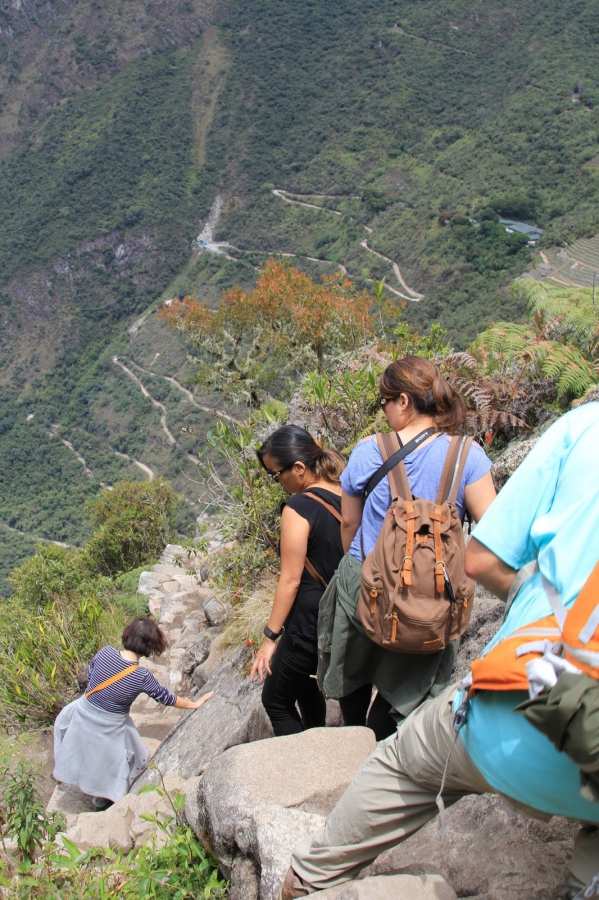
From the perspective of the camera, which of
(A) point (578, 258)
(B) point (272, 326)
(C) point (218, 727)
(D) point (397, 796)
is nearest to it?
(D) point (397, 796)

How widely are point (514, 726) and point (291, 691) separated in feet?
5.15

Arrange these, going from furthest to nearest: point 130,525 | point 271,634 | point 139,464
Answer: point 139,464 → point 130,525 → point 271,634

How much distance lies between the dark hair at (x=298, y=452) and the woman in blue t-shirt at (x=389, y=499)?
0.43 meters

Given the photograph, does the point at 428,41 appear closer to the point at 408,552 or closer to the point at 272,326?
the point at 272,326

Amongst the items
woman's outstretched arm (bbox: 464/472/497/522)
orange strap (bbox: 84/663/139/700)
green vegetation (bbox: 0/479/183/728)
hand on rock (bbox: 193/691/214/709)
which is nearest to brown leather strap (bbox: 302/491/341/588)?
woman's outstretched arm (bbox: 464/472/497/522)

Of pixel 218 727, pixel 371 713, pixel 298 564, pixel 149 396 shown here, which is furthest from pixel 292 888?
pixel 149 396

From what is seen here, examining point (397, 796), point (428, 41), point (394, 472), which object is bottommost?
point (428, 41)

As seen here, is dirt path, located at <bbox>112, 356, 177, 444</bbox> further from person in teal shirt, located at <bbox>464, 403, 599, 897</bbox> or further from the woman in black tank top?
person in teal shirt, located at <bbox>464, 403, 599, 897</bbox>

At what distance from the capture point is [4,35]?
10725cm

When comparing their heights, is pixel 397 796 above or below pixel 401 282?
above

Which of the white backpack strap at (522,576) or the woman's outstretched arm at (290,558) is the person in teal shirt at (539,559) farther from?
the woman's outstretched arm at (290,558)

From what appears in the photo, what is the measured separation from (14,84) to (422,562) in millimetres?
126469

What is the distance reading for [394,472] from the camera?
6.73 feet

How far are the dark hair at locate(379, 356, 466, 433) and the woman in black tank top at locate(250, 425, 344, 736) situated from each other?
0.56 m
